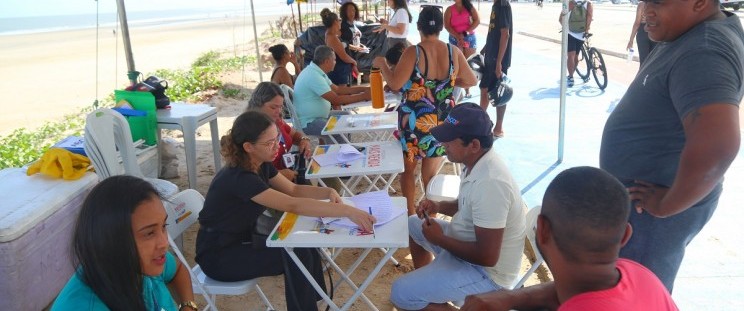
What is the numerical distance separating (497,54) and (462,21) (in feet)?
5.96

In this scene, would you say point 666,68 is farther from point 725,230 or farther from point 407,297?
point 725,230

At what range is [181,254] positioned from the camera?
7.61ft

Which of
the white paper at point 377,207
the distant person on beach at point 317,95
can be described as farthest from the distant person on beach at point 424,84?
the distant person on beach at point 317,95

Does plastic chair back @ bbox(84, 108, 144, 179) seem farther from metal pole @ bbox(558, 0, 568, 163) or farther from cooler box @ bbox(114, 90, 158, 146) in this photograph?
A: metal pole @ bbox(558, 0, 568, 163)

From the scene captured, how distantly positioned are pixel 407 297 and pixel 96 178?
2.26 meters

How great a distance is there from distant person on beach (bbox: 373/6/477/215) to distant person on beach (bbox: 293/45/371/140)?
1107 millimetres

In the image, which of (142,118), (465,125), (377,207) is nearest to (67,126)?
(142,118)

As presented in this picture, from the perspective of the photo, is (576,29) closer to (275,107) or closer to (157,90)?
(275,107)

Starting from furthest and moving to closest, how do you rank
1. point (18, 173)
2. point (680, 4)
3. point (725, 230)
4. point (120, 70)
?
point (120, 70) → point (725, 230) → point (18, 173) → point (680, 4)

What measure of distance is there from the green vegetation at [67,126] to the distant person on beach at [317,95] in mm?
2867

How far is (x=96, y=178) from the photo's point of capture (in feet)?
10.8

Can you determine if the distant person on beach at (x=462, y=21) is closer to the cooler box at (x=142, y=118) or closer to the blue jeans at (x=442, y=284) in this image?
the cooler box at (x=142, y=118)

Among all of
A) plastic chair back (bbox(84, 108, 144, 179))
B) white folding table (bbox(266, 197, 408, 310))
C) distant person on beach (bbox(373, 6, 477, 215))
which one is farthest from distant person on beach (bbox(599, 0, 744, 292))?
plastic chair back (bbox(84, 108, 144, 179))

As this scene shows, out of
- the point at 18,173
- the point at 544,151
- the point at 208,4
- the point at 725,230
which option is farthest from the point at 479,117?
the point at 208,4
